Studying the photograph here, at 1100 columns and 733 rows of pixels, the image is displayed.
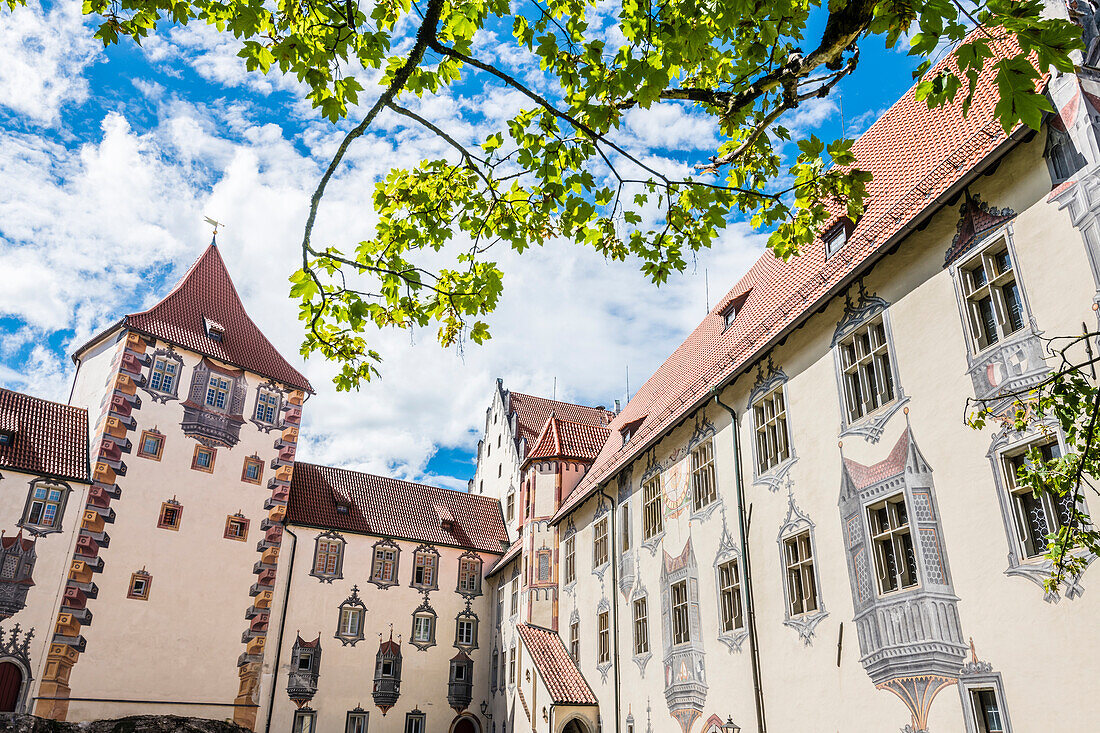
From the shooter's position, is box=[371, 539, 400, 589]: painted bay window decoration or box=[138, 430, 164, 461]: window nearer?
box=[138, 430, 164, 461]: window

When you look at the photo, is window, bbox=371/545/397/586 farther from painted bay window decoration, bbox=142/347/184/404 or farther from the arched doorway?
the arched doorway

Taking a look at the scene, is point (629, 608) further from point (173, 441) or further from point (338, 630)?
point (173, 441)

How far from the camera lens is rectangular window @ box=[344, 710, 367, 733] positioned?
29047mm

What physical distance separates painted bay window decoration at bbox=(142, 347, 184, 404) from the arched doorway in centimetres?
967

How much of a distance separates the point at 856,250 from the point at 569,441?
1778 cm

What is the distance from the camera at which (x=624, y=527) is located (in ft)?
68.3

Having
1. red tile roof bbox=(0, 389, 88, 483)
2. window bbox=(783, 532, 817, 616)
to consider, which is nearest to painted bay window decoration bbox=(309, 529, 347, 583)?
red tile roof bbox=(0, 389, 88, 483)

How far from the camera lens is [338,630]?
98.8 feet

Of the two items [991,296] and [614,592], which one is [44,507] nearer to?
[614,592]

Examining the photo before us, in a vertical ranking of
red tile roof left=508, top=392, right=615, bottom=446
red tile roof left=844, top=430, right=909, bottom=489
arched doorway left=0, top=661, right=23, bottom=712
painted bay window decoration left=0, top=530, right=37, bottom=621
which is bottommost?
arched doorway left=0, top=661, right=23, bottom=712

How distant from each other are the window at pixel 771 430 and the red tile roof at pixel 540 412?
68.0 ft

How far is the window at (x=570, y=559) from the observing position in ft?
80.8

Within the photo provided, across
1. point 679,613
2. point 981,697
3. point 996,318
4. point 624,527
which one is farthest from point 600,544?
point 996,318

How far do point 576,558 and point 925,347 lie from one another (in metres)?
15.6
